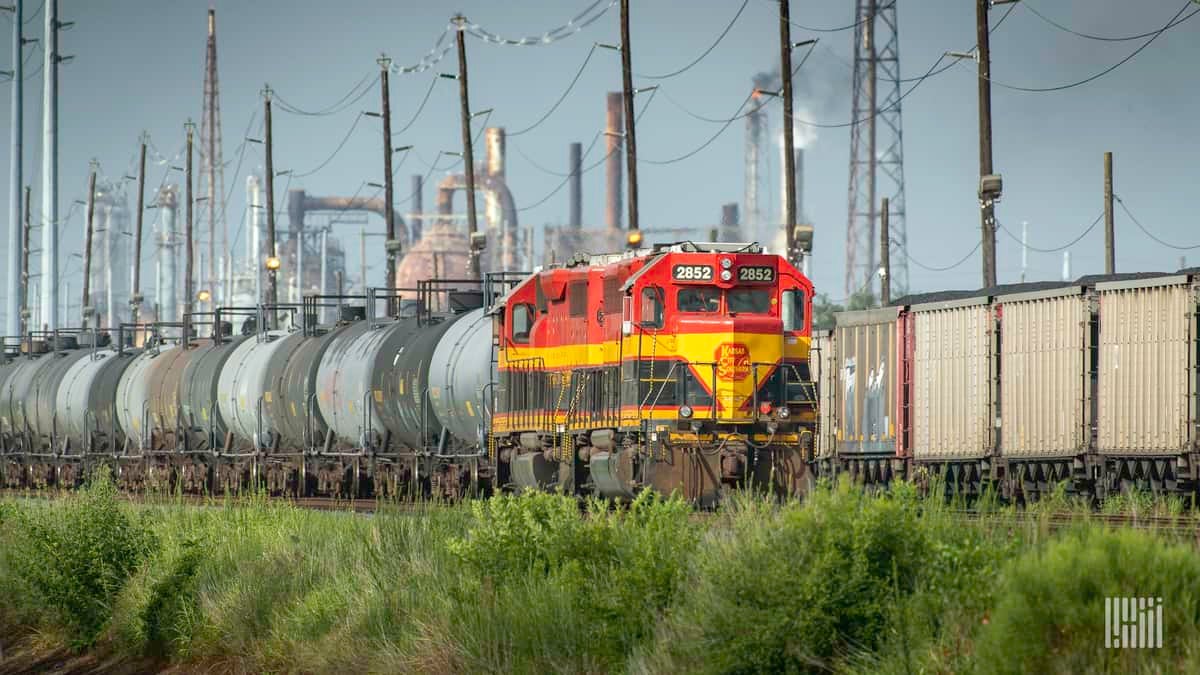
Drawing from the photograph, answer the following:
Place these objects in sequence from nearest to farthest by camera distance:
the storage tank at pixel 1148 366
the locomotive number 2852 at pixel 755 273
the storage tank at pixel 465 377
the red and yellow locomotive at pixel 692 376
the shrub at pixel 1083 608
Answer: the shrub at pixel 1083 608 → the red and yellow locomotive at pixel 692 376 → the locomotive number 2852 at pixel 755 273 → the storage tank at pixel 1148 366 → the storage tank at pixel 465 377

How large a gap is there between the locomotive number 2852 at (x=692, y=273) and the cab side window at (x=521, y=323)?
4.02 m

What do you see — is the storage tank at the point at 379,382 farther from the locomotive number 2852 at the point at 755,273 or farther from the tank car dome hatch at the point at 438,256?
the tank car dome hatch at the point at 438,256

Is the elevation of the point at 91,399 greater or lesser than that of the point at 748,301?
lesser

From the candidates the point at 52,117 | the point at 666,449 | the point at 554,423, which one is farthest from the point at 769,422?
the point at 52,117

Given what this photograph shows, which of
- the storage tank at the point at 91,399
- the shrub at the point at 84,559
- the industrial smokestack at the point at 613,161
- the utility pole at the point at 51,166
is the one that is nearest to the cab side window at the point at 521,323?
the shrub at the point at 84,559

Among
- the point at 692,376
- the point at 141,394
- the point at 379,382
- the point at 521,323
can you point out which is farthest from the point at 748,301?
the point at 141,394

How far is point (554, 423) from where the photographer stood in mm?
24922

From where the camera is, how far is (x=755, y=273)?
23.2 m

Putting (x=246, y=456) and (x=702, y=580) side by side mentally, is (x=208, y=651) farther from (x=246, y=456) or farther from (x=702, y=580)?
(x=246, y=456)

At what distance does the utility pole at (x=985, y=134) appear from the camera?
36156 millimetres

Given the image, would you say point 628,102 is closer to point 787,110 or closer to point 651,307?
point 787,110

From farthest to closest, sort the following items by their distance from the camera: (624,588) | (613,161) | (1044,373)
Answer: (613,161)
(1044,373)
(624,588)

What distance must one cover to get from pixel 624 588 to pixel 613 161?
140024 millimetres

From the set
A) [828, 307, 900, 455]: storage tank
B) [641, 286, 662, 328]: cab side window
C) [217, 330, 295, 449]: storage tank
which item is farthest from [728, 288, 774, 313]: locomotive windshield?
[217, 330, 295, 449]: storage tank
